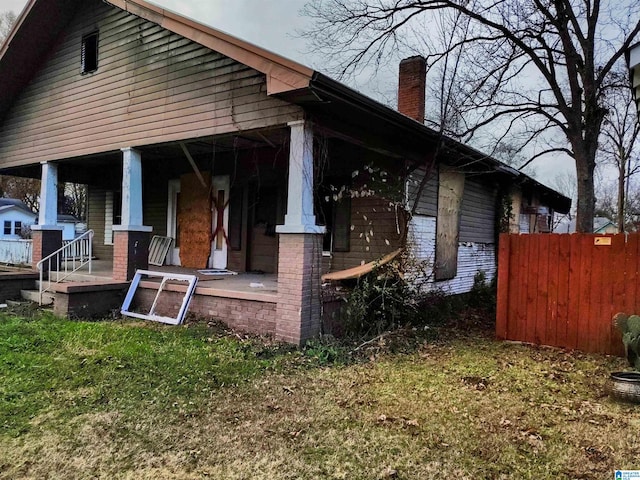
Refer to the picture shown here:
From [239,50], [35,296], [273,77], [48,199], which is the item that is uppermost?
[239,50]

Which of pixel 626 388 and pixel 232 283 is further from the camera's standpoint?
pixel 232 283

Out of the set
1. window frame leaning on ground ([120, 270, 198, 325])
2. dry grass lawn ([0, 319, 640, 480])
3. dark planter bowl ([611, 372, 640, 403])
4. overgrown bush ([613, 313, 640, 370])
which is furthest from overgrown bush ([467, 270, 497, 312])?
window frame leaning on ground ([120, 270, 198, 325])

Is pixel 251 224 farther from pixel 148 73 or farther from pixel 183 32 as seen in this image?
pixel 183 32

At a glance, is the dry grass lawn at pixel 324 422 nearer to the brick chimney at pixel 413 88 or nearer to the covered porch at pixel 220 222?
the covered porch at pixel 220 222

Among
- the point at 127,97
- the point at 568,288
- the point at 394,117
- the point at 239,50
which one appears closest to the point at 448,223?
the point at 568,288

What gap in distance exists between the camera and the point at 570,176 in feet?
131

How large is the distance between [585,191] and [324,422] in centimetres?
865

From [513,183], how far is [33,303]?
11739mm

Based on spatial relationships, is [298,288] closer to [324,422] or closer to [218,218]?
[324,422]

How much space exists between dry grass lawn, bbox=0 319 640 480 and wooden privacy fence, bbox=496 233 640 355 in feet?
2.51

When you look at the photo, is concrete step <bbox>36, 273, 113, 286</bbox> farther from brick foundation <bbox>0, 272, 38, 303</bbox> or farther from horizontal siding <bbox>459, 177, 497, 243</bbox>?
horizontal siding <bbox>459, 177, 497, 243</bbox>

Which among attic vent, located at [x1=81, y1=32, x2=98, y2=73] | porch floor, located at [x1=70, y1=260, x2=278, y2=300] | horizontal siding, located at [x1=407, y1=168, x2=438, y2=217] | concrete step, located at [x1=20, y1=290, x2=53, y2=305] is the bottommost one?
concrete step, located at [x1=20, y1=290, x2=53, y2=305]

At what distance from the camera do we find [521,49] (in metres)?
10.0

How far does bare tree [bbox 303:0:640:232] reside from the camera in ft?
32.0
